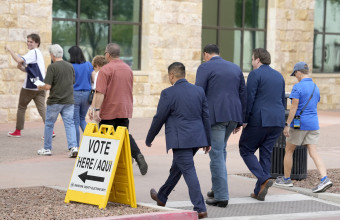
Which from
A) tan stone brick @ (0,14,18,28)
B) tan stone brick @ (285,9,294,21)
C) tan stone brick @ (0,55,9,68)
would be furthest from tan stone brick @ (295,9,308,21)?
tan stone brick @ (0,55,9,68)

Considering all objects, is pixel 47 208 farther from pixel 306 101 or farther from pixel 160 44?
pixel 160 44

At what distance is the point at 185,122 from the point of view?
8500 mm

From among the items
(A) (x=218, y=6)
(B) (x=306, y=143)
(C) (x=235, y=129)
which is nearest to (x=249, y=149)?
(C) (x=235, y=129)

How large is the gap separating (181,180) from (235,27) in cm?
1309

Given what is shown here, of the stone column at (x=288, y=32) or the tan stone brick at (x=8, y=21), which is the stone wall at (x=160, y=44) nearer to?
the stone column at (x=288, y=32)

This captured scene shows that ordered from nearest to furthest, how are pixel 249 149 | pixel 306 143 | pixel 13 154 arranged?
pixel 249 149 < pixel 306 143 < pixel 13 154

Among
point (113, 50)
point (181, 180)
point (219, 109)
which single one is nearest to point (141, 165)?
point (181, 180)

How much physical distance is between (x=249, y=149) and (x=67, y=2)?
1082 centimetres

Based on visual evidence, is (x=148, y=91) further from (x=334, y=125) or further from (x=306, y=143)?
(x=306, y=143)

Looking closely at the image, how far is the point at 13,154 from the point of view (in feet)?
43.6

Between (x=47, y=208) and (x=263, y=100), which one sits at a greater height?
(x=263, y=100)

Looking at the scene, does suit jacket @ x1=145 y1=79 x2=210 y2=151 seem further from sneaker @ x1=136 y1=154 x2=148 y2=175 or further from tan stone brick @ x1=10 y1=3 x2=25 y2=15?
tan stone brick @ x1=10 y1=3 x2=25 y2=15

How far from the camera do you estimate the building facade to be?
1834 cm

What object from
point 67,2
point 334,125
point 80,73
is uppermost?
point 67,2
